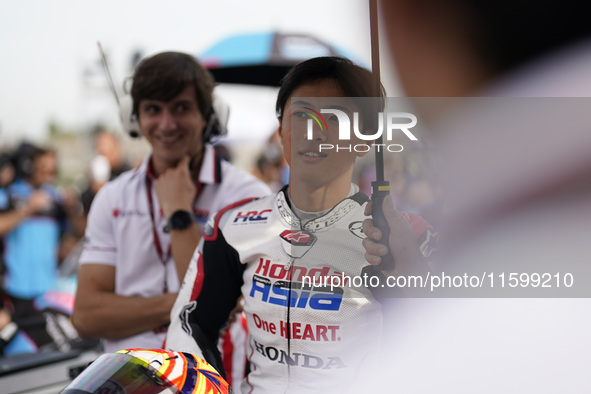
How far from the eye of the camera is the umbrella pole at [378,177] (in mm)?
1150

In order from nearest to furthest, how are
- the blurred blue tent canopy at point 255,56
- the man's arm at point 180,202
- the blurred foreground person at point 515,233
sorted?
the blurred foreground person at point 515,233
the man's arm at point 180,202
the blurred blue tent canopy at point 255,56

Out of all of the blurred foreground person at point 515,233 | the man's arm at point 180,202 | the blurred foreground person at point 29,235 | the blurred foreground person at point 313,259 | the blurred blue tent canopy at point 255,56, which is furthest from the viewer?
the blurred blue tent canopy at point 255,56

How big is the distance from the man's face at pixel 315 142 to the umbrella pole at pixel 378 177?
0.23ft

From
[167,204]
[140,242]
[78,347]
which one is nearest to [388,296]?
[167,204]

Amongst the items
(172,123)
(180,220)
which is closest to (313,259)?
(180,220)

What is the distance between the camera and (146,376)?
1.17m

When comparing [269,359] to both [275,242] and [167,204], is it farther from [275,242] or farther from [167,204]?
[167,204]

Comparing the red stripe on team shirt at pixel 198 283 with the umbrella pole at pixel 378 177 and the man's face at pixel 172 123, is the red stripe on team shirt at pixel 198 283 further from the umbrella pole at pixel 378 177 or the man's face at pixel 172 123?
the man's face at pixel 172 123

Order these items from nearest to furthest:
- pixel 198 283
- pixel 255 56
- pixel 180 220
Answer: pixel 198 283, pixel 180 220, pixel 255 56

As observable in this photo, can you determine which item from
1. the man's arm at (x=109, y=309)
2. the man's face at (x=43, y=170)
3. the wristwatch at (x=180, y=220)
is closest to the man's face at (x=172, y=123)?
the wristwatch at (x=180, y=220)

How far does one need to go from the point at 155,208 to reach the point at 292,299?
3.30ft

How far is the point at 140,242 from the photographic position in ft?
6.76

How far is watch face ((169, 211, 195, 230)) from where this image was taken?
74.9 inches

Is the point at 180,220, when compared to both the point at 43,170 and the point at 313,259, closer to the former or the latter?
the point at 313,259
